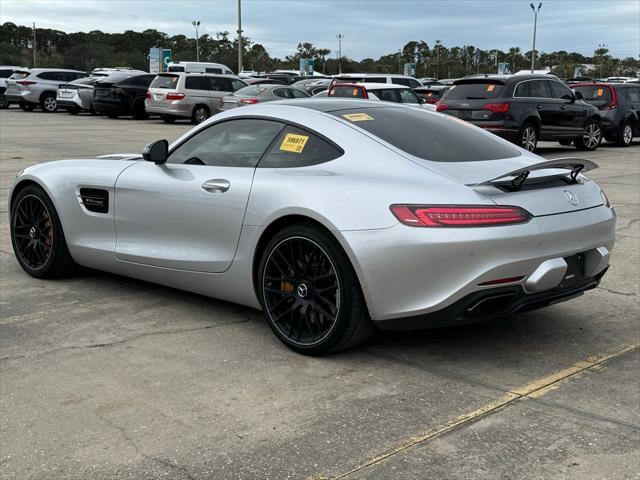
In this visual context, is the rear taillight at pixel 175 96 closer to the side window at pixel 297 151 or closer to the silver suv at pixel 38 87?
the silver suv at pixel 38 87

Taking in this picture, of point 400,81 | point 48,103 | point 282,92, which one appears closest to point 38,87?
point 48,103

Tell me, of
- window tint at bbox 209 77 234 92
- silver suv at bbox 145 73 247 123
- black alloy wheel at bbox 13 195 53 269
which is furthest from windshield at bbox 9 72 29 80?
black alloy wheel at bbox 13 195 53 269

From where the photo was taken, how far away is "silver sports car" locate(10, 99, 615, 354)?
12.7 ft

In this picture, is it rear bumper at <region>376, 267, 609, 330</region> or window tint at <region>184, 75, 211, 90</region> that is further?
window tint at <region>184, 75, 211, 90</region>

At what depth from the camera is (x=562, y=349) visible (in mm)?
4430

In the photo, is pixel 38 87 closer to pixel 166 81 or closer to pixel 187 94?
pixel 166 81

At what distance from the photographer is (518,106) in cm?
1547

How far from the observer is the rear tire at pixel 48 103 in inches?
1216

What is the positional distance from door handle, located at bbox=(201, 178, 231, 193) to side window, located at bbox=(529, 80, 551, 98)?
41.0 feet

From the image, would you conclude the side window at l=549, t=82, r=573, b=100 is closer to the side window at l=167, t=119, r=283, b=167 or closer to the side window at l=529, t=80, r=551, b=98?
the side window at l=529, t=80, r=551, b=98

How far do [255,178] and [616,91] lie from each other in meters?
17.1

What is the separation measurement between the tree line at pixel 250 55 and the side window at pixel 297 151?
288 feet

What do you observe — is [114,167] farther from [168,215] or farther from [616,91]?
[616,91]

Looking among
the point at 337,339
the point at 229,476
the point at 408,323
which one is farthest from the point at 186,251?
the point at 229,476
